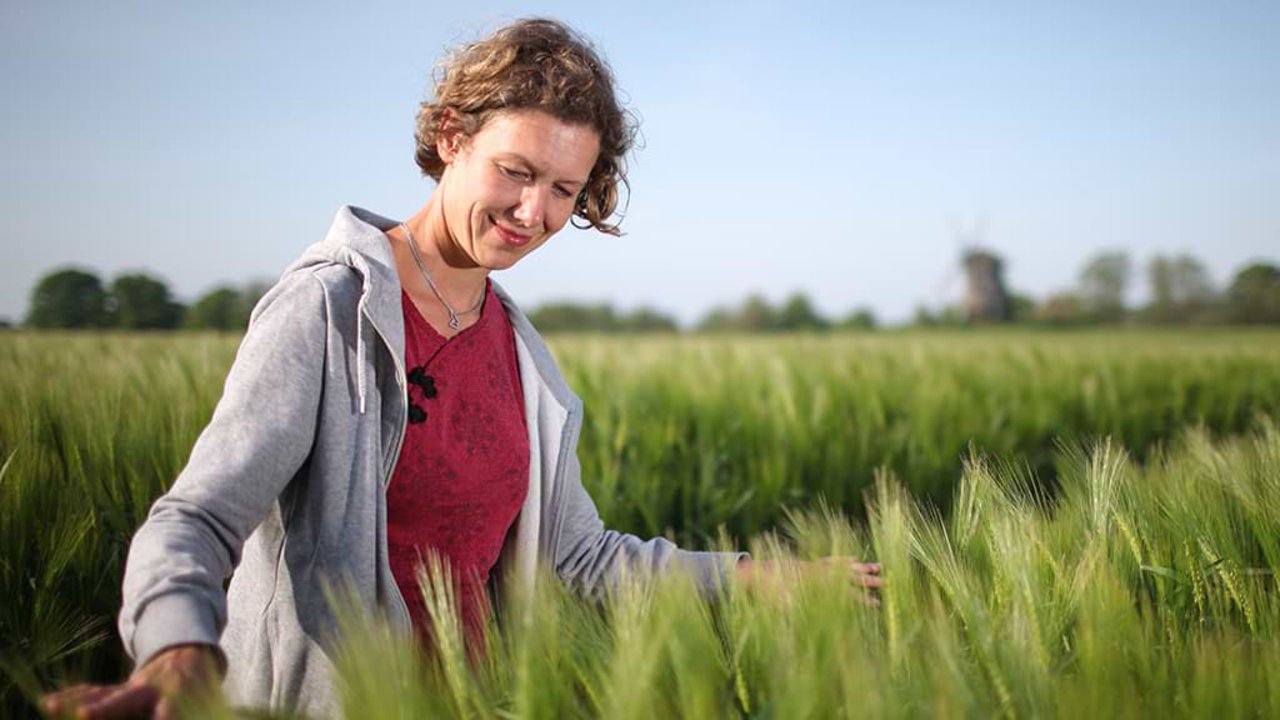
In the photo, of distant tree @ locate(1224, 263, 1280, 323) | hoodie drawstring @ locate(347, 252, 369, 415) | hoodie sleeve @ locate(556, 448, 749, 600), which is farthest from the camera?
distant tree @ locate(1224, 263, 1280, 323)

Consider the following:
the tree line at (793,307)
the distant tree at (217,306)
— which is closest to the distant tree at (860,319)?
the tree line at (793,307)

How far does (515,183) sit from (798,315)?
116 feet

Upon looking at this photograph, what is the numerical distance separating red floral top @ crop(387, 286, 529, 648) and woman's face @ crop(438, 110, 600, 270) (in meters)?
0.16

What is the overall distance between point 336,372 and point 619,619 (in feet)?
1.76

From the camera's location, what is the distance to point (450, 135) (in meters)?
1.34

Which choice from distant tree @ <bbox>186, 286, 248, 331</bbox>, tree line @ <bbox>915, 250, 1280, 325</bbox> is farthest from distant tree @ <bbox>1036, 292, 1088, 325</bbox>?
distant tree @ <bbox>186, 286, 248, 331</bbox>

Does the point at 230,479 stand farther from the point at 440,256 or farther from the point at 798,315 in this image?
the point at 798,315

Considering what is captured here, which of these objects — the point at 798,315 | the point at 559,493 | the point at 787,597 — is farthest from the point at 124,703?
the point at 798,315

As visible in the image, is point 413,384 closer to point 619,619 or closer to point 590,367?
point 619,619

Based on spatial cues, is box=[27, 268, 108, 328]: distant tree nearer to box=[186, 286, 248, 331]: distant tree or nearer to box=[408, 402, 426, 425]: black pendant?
box=[186, 286, 248, 331]: distant tree

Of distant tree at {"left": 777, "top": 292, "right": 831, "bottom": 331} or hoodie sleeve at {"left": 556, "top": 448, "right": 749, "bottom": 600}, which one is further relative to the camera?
distant tree at {"left": 777, "top": 292, "right": 831, "bottom": 331}

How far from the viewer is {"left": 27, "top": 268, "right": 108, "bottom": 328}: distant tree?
7.79 ft

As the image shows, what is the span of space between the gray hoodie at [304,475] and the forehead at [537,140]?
22cm

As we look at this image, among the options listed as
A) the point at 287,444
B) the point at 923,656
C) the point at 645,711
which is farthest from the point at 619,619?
the point at 287,444
